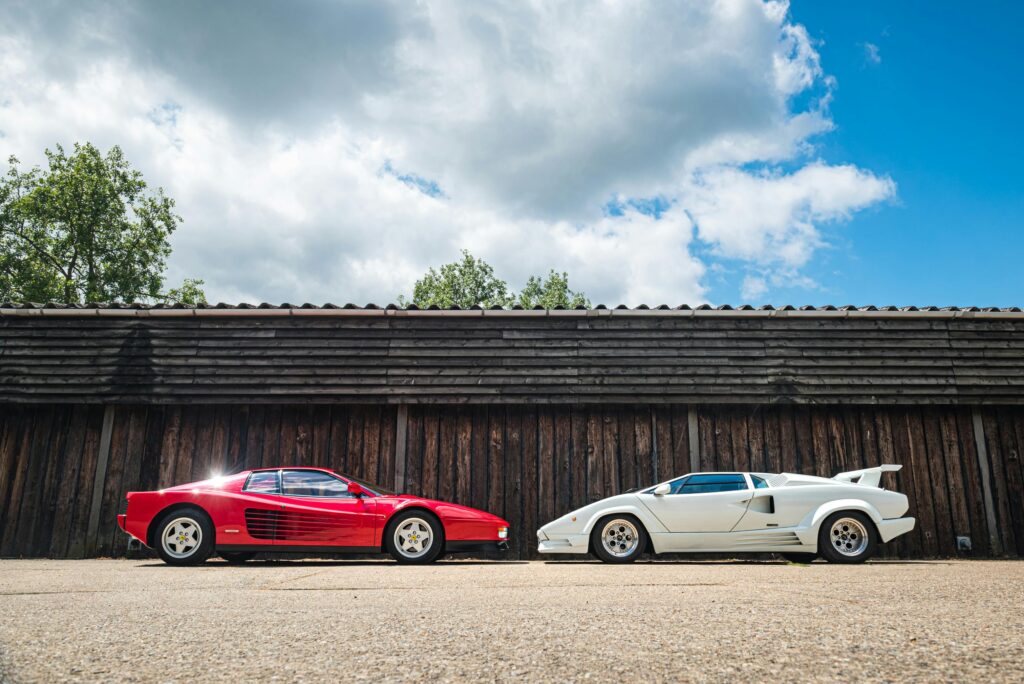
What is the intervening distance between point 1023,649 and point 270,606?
12.0ft

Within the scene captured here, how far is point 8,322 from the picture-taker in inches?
446

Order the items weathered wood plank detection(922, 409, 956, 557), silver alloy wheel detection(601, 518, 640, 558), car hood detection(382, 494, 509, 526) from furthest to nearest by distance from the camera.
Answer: weathered wood plank detection(922, 409, 956, 557) → silver alloy wheel detection(601, 518, 640, 558) → car hood detection(382, 494, 509, 526)

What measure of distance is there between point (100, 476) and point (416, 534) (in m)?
6.06

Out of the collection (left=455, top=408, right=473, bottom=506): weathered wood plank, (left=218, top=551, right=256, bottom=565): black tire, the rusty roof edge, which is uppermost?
the rusty roof edge

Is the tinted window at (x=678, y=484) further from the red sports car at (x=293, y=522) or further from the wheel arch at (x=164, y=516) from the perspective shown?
the wheel arch at (x=164, y=516)

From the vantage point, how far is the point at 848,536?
339 inches

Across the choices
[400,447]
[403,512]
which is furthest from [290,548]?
[400,447]

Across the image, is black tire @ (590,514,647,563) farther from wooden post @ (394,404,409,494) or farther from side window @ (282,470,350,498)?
wooden post @ (394,404,409,494)

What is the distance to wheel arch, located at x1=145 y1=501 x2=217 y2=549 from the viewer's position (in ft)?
27.5

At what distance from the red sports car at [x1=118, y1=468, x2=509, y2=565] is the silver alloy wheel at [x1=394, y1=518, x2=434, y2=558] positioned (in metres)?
0.01

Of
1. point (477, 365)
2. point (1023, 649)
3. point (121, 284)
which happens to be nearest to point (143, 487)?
point (477, 365)

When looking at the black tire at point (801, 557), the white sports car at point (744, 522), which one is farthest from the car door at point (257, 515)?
the black tire at point (801, 557)

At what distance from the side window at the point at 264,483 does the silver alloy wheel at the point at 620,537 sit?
443 cm

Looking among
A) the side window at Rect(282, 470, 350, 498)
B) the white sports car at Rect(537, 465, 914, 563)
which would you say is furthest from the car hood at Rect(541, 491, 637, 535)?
the side window at Rect(282, 470, 350, 498)
